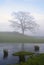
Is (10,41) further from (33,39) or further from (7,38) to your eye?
(33,39)

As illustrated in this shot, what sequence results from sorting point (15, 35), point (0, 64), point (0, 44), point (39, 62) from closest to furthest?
point (39, 62), point (0, 64), point (0, 44), point (15, 35)

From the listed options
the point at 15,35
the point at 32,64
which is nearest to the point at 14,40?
the point at 15,35

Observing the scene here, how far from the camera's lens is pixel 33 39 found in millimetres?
22078

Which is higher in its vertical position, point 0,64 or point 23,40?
point 23,40

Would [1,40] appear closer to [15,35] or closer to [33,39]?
[15,35]

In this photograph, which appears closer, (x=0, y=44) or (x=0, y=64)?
(x=0, y=64)

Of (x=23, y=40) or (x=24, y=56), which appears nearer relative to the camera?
(x=24, y=56)

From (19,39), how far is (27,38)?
1.26 meters

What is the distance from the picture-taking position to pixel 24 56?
11711mm

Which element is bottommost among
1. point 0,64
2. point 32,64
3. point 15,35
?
point 0,64

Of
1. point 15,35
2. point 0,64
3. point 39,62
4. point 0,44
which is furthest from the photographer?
point 15,35

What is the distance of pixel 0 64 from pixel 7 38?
10.8m

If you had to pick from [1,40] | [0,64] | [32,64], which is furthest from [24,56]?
[1,40]

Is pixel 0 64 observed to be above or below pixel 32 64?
below
